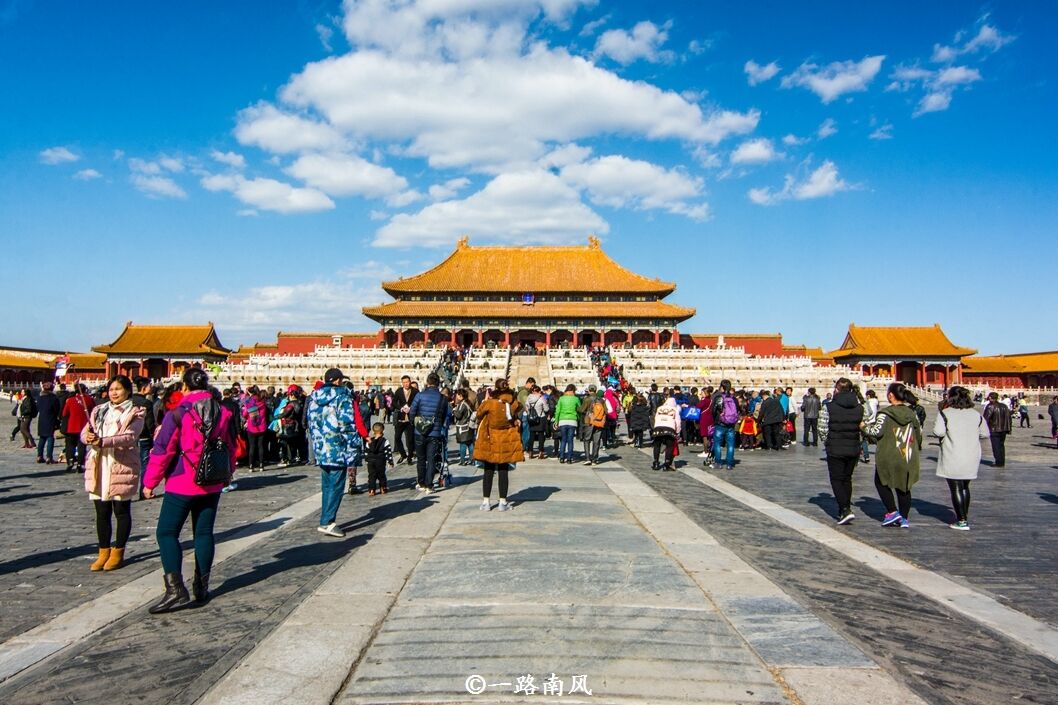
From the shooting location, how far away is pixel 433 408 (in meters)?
9.20

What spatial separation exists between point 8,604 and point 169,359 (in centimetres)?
5430

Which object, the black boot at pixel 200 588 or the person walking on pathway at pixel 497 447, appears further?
the person walking on pathway at pixel 497 447

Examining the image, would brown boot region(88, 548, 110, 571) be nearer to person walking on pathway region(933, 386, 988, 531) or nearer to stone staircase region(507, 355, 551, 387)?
person walking on pathway region(933, 386, 988, 531)

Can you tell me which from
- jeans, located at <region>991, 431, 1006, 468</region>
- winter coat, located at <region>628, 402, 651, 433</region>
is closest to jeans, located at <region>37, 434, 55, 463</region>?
winter coat, located at <region>628, 402, 651, 433</region>

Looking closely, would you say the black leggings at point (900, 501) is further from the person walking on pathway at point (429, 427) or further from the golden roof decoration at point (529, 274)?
the golden roof decoration at point (529, 274)

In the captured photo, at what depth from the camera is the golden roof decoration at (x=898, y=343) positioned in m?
52.7

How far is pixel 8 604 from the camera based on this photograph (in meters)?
4.82

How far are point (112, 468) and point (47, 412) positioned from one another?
892 cm

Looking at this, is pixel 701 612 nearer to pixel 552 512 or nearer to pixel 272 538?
pixel 552 512

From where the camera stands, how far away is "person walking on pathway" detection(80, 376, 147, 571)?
577cm

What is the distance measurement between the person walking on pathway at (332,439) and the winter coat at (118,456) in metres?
1.49

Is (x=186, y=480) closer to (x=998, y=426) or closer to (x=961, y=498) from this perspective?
(x=961, y=498)

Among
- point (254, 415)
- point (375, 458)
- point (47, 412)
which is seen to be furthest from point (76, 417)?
point (375, 458)

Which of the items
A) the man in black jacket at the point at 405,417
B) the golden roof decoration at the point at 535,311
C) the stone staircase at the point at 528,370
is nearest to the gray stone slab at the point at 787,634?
→ the man in black jacket at the point at 405,417
